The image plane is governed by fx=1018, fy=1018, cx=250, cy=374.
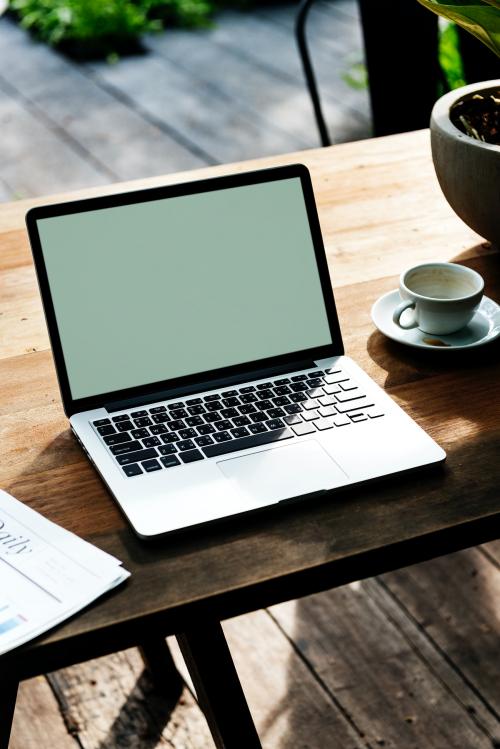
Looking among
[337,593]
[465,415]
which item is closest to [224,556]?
[465,415]

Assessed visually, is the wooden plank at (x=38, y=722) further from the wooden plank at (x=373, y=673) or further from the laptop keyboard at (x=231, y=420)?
the laptop keyboard at (x=231, y=420)

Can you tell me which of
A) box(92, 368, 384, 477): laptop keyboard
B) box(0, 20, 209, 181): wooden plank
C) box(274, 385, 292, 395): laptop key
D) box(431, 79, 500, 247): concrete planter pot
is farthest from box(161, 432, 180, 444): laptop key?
box(0, 20, 209, 181): wooden plank

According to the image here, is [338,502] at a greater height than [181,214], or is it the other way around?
[181,214]

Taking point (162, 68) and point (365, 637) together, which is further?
point (162, 68)

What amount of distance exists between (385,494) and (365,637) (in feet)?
2.42

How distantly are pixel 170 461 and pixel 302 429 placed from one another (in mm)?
116

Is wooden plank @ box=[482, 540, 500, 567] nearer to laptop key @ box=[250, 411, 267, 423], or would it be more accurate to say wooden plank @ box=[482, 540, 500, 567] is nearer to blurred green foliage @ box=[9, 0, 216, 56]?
laptop key @ box=[250, 411, 267, 423]

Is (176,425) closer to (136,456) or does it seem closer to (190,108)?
(136,456)

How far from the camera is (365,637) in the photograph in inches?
57.9

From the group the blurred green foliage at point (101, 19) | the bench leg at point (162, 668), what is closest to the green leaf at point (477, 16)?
the bench leg at point (162, 668)

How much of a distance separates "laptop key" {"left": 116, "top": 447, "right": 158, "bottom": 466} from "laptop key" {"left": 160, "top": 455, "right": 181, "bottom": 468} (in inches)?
0.4

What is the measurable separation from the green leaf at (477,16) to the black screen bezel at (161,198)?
20cm

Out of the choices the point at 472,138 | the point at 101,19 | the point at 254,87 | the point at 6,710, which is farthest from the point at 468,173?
the point at 101,19

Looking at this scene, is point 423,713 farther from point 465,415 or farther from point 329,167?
point 329,167
